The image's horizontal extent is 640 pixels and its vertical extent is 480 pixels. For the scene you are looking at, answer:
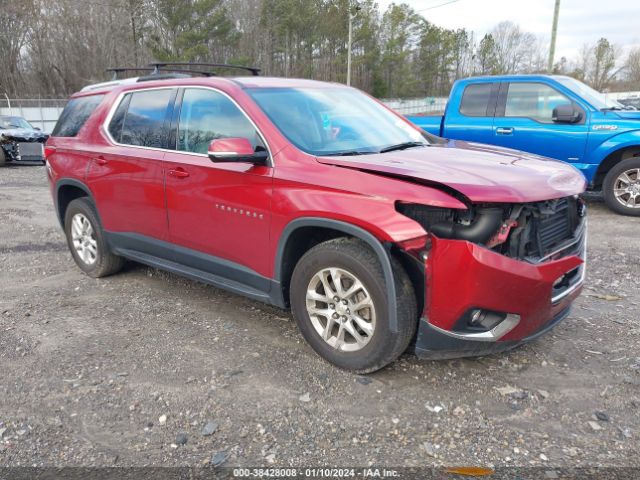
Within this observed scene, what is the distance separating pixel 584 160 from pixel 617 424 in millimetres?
5427

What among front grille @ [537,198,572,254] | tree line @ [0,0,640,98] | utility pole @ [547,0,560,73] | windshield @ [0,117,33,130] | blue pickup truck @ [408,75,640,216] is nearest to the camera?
front grille @ [537,198,572,254]

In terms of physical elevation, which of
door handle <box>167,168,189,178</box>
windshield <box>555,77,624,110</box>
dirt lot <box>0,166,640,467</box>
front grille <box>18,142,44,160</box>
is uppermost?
windshield <box>555,77,624,110</box>

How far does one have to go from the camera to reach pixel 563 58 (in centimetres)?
7112

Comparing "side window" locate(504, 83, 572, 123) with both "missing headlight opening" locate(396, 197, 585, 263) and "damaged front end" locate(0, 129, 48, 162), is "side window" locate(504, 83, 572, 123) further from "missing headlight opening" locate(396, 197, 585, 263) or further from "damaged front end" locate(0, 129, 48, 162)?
"damaged front end" locate(0, 129, 48, 162)

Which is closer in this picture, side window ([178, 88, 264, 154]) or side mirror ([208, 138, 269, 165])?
side mirror ([208, 138, 269, 165])

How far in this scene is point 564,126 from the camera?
7.29 metres

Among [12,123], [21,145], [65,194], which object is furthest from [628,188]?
[12,123]

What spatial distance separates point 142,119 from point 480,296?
3.11m

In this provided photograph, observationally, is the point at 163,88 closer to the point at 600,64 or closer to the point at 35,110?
the point at 35,110

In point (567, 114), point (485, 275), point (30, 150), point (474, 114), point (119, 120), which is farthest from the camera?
point (30, 150)

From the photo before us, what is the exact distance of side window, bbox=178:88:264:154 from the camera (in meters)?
3.56

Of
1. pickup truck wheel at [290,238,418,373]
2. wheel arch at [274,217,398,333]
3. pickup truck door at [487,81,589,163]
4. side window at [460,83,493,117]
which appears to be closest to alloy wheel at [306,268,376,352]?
pickup truck wheel at [290,238,418,373]

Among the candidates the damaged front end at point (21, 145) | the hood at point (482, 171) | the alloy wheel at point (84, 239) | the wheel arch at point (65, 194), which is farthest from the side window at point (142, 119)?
the damaged front end at point (21, 145)

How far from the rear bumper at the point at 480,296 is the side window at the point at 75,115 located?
12.3 ft
